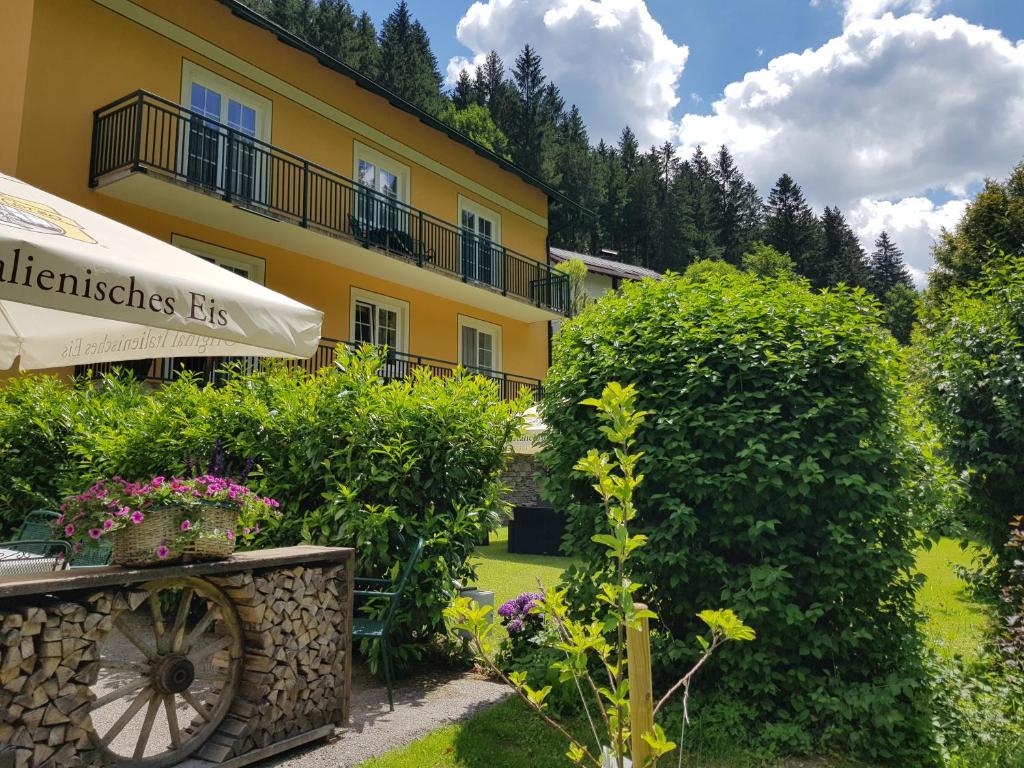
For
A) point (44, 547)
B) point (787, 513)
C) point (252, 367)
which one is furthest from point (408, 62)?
point (787, 513)

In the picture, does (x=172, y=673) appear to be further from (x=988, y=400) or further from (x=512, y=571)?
(x=512, y=571)

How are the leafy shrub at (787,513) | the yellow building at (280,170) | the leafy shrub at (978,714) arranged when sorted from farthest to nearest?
the yellow building at (280,170), the leafy shrub at (787,513), the leafy shrub at (978,714)

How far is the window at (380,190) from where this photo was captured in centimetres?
1400

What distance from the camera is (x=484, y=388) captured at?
17.9 ft

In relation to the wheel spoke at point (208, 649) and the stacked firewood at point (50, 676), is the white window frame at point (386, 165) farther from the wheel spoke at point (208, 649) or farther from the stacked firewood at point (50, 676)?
the stacked firewood at point (50, 676)

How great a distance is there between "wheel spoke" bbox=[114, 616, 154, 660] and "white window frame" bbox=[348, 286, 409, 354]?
10966mm

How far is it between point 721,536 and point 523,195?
17.0 m

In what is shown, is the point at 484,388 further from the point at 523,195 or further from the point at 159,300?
the point at 523,195

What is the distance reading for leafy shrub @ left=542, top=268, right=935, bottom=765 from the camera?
11.8 ft

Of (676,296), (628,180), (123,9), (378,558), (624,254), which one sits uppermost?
(628,180)

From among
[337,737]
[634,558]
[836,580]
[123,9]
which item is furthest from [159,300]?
[123,9]

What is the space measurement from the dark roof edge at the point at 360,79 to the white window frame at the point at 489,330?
166 inches

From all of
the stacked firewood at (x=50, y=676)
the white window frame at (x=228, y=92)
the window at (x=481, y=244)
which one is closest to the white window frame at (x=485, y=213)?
the window at (x=481, y=244)

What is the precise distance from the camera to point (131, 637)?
3.11 metres
